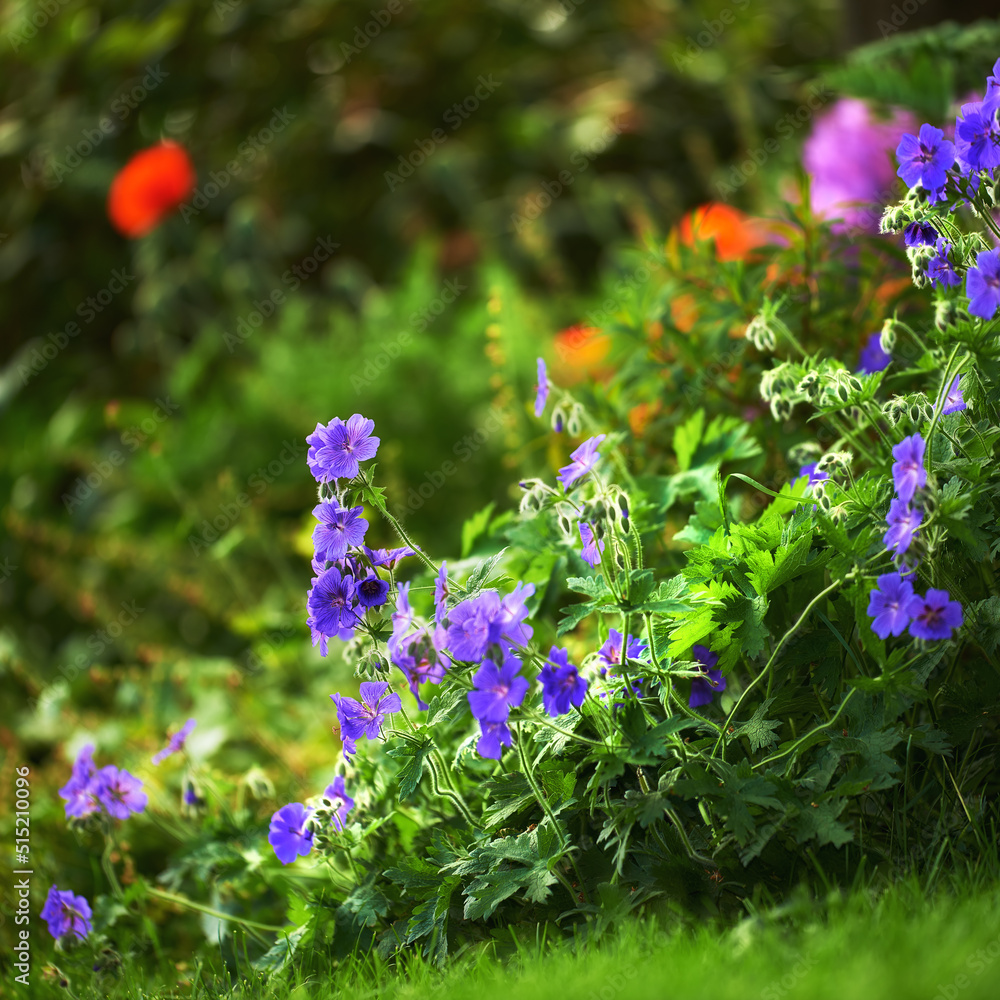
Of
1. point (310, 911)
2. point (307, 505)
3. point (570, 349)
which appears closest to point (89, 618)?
point (307, 505)

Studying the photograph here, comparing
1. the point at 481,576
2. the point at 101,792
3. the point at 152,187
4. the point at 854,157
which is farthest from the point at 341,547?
the point at 152,187

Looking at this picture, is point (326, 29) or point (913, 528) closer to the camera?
point (913, 528)

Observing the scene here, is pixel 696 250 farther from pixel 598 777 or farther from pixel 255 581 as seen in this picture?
pixel 255 581

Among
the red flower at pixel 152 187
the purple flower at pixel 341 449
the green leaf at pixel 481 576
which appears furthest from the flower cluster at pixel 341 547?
the red flower at pixel 152 187

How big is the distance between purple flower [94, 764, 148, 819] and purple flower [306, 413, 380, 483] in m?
0.79

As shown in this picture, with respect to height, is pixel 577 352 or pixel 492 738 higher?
pixel 577 352

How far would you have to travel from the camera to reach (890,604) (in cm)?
121

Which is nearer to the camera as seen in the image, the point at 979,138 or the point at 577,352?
the point at 979,138

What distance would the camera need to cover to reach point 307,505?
12.3 feet

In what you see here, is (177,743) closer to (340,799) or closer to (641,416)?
(340,799)

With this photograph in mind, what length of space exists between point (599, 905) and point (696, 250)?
1.32 metres

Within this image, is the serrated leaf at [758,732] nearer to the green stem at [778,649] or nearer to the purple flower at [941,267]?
the green stem at [778,649]

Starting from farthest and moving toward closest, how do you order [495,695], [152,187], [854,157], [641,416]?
[152,187] → [854,157] → [641,416] → [495,695]

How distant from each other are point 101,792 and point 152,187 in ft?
9.70
